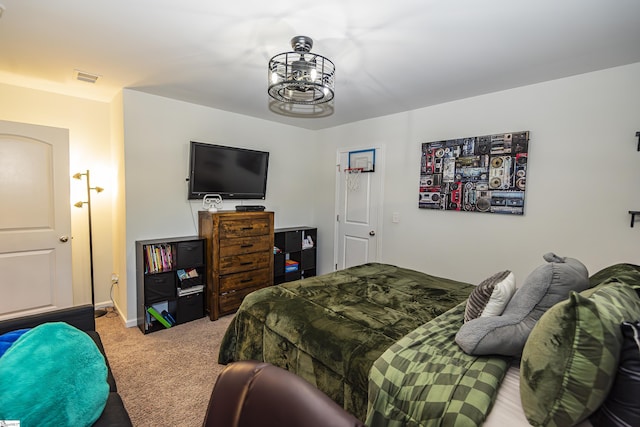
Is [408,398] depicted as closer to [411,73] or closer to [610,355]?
[610,355]

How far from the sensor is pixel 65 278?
10.4 feet

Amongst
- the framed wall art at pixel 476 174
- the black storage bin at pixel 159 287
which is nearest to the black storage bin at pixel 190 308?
the black storage bin at pixel 159 287

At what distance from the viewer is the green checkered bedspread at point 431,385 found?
44.8 inches

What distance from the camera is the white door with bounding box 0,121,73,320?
2857 mm

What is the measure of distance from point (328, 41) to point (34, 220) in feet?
10.7

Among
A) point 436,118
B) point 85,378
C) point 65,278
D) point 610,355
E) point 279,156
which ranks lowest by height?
point 65,278

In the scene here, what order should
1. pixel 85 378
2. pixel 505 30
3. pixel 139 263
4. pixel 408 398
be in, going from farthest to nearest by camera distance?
1. pixel 139 263
2. pixel 505 30
3. pixel 408 398
4. pixel 85 378

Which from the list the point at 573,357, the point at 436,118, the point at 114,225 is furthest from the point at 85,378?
the point at 436,118

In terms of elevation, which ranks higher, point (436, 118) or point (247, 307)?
point (436, 118)

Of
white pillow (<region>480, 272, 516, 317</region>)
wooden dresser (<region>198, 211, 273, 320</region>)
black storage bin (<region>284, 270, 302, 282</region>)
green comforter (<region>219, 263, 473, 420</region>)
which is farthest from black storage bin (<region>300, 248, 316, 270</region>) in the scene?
white pillow (<region>480, 272, 516, 317</region>)

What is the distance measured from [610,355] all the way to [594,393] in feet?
0.41

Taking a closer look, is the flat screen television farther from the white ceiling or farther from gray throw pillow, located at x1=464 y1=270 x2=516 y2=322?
gray throw pillow, located at x1=464 y1=270 x2=516 y2=322

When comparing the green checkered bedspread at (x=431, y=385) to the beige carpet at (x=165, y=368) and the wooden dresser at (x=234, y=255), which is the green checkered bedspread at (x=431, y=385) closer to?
the beige carpet at (x=165, y=368)

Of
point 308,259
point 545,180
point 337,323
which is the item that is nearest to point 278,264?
point 308,259
